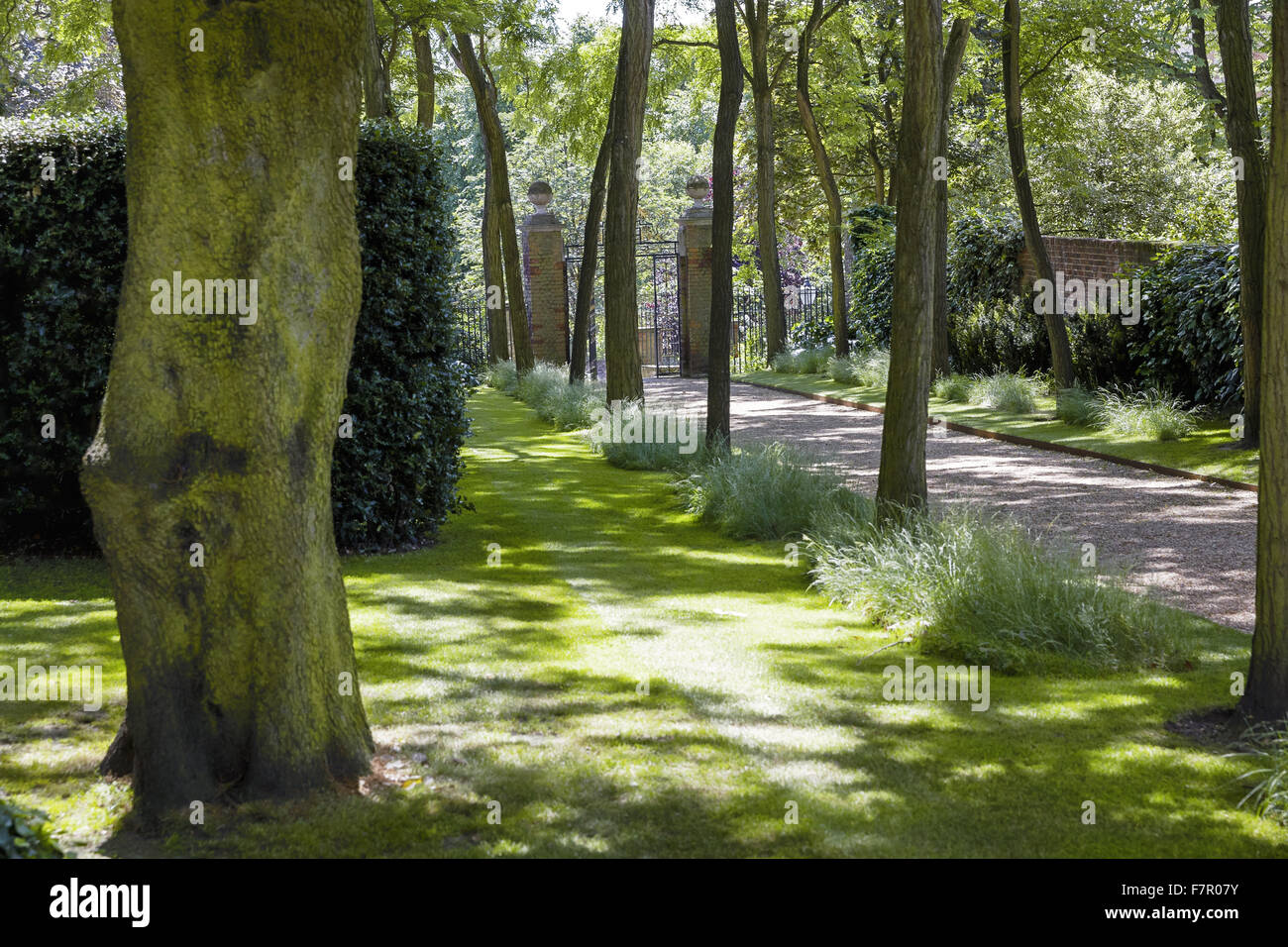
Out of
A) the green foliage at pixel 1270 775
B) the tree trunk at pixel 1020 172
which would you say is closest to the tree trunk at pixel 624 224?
the tree trunk at pixel 1020 172

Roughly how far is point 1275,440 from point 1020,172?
1407 cm

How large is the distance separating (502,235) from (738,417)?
8.62m

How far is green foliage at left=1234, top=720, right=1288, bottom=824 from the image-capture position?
4715 mm

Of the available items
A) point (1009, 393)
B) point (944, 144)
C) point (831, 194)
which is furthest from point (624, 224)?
point (831, 194)

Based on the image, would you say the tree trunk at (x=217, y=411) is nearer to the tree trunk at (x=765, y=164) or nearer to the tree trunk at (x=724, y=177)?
the tree trunk at (x=724, y=177)

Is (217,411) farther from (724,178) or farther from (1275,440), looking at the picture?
(724,178)

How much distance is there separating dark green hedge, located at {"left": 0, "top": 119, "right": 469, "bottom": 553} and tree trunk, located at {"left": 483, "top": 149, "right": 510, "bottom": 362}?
51.2ft

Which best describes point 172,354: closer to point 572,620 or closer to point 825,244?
point 572,620

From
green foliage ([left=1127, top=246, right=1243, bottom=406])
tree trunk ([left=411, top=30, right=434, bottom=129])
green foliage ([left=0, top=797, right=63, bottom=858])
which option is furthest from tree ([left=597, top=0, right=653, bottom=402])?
green foliage ([left=0, top=797, right=63, bottom=858])

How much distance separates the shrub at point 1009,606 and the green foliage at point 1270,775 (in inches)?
56.0

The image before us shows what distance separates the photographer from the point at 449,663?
22.8 feet

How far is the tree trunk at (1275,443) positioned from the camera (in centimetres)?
533

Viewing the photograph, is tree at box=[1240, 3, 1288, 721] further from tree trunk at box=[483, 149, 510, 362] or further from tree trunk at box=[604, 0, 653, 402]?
tree trunk at box=[483, 149, 510, 362]
